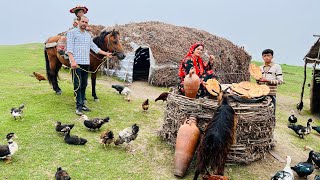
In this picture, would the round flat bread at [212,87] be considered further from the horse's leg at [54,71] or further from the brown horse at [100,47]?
Result: the horse's leg at [54,71]

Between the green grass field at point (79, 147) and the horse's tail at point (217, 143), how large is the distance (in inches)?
30.4

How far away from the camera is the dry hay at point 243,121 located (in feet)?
21.9

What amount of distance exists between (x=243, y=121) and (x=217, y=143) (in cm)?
142

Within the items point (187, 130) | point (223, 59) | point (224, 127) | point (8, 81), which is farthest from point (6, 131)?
point (223, 59)

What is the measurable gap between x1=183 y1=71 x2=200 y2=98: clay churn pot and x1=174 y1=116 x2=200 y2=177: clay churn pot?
0.93 m

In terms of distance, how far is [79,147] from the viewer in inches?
278

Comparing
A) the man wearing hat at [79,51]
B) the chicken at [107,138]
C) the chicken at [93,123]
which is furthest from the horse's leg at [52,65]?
the chicken at [107,138]

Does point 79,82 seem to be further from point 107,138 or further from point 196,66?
point 196,66

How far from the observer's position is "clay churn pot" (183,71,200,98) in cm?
704

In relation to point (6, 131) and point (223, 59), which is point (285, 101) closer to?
point (223, 59)

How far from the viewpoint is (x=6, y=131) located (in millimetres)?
7473

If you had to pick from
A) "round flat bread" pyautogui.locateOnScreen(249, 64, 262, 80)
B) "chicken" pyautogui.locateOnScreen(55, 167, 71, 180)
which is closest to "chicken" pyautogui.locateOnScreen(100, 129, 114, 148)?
"chicken" pyautogui.locateOnScreen(55, 167, 71, 180)

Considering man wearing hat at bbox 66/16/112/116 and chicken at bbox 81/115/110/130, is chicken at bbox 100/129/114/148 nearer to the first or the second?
chicken at bbox 81/115/110/130

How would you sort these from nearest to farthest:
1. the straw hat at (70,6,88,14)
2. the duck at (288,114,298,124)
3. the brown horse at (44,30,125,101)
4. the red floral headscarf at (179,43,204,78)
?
the red floral headscarf at (179,43,204,78), the straw hat at (70,6,88,14), the brown horse at (44,30,125,101), the duck at (288,114,298,124)
